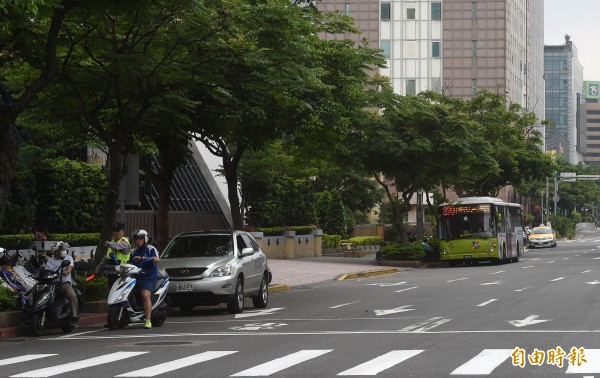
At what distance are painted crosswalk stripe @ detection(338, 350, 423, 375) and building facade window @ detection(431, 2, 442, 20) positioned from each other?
91.6 m

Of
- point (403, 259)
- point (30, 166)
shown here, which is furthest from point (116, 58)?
point (403, 259)

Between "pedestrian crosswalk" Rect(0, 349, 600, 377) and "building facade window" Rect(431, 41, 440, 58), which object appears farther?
"building facade window" Rect(431, 41, 440, 58)

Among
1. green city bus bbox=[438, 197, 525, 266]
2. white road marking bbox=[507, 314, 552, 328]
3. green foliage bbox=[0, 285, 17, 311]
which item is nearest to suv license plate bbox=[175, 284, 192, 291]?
green foliage bbox=[0, 285, 17, 311]

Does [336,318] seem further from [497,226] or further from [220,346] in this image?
[497,226]

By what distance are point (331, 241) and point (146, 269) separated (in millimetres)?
43576

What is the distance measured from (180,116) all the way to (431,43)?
273 ft

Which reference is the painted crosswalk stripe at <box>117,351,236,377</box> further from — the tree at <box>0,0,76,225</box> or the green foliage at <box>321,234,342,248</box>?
the green foliage at <box>321,234,342,248</box>

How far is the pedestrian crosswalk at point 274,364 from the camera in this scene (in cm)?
1212

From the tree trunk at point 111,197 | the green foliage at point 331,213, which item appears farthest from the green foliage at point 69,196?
the green foliage at point 331,213

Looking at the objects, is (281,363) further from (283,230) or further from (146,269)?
(283,230)

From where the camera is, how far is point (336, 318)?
20.4 m

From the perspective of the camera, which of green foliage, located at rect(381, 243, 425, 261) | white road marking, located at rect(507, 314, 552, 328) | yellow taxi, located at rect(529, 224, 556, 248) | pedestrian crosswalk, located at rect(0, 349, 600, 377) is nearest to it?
pedestrian crosswalk, located at rect(0, 349, 600, 377)

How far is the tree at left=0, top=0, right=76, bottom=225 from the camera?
677 inches

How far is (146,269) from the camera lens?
18.9m
